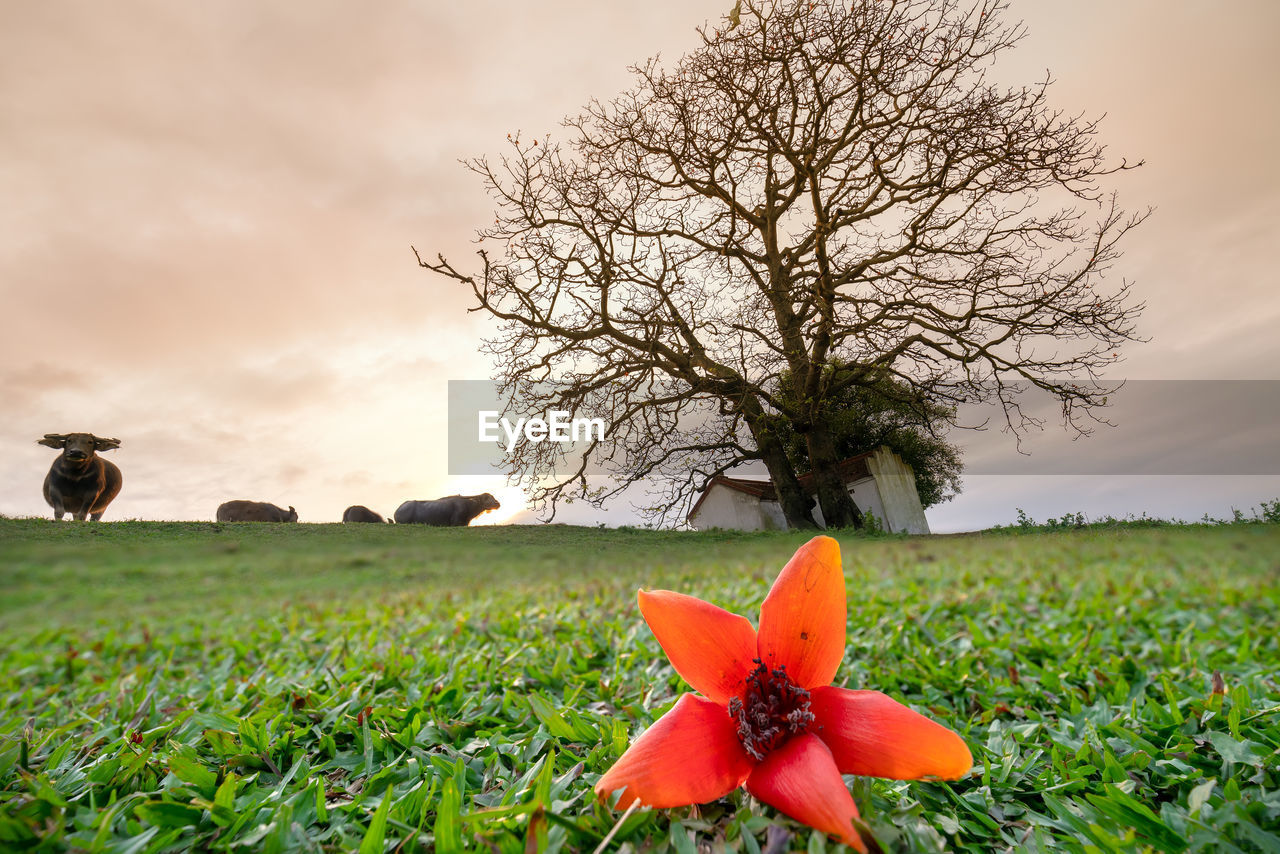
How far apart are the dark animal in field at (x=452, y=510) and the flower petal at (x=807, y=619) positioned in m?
13.5

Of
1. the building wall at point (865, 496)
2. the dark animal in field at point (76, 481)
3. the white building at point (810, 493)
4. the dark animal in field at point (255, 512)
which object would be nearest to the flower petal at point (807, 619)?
the white building at point (810, 493)

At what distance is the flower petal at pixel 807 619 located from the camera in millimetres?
540

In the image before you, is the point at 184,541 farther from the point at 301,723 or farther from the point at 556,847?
the point at 556,847

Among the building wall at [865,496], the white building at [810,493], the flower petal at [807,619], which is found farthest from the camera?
the building wall at [865,496]

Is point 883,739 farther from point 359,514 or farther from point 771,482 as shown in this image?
point 359,514

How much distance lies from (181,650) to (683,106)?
8.36 m

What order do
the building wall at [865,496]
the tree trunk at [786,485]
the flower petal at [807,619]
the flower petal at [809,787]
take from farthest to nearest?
the building wall at [865,496] < the tree trunk at [786,485] < the flower petal at [807,619] < the flower petal at [809,787]

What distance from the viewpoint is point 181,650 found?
2236 millimetres

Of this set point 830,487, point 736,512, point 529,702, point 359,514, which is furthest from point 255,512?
point 529,702

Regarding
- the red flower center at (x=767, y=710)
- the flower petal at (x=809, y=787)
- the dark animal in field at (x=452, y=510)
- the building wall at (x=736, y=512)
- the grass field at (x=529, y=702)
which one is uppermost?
the dark animal in field at (x=452, y=510)

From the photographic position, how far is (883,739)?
48 cm

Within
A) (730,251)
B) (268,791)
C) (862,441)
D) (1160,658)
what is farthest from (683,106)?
(268,791)

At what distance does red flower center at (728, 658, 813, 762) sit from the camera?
508 mm

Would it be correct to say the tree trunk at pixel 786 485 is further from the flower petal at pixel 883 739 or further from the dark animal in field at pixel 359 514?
the dark animal in field at pixel 359 514
